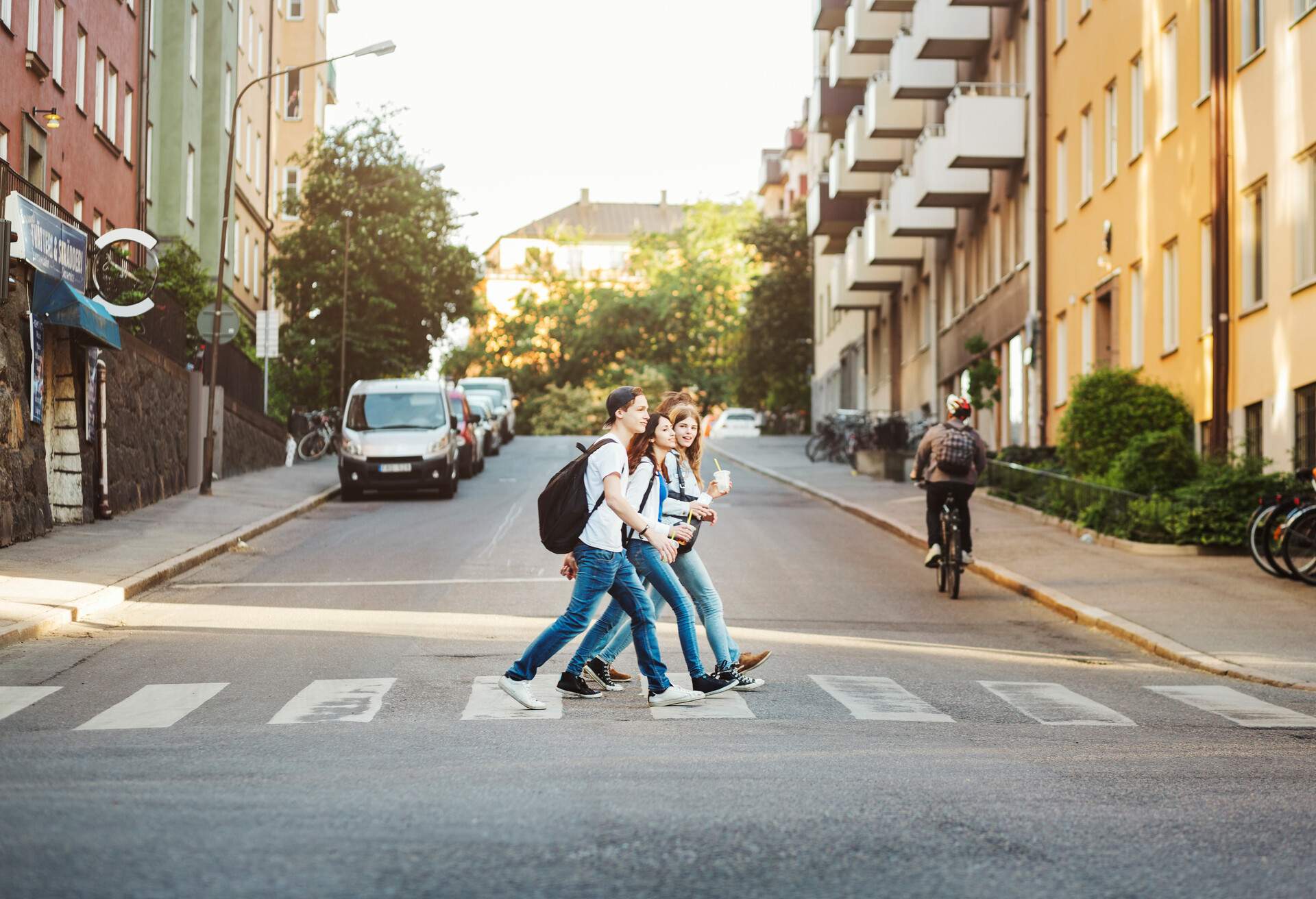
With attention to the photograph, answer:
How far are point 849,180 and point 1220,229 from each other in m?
29.9

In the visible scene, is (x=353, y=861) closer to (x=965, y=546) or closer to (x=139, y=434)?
→ (x=965, y=546)

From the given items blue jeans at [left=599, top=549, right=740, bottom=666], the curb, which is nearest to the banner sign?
the curb

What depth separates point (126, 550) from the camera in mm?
20656

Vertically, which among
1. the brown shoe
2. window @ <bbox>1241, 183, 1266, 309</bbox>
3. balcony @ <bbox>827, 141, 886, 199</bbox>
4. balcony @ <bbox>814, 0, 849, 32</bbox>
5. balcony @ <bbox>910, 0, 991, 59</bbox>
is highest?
balcony @ <bbox>814, 0, 849, 32</bbox>

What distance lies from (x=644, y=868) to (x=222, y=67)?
4513cm

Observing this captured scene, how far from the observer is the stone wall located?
25.5 metres

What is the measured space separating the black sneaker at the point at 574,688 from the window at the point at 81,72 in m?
24.4

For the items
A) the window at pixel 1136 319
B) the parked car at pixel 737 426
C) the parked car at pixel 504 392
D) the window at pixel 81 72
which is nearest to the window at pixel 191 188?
the window at pixel 81 72

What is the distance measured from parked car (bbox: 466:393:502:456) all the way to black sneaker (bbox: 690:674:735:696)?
30.3m

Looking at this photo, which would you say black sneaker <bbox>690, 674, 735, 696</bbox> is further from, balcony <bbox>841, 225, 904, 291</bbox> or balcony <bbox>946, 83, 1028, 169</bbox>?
balcony <bbox>841, 225, 904, 291</bbox>

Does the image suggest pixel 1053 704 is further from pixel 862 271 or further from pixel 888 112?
pixel 862 271

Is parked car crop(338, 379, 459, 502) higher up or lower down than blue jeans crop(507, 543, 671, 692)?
higher up

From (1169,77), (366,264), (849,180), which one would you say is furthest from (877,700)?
(366,264)

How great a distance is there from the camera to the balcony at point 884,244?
4653 centimetres
